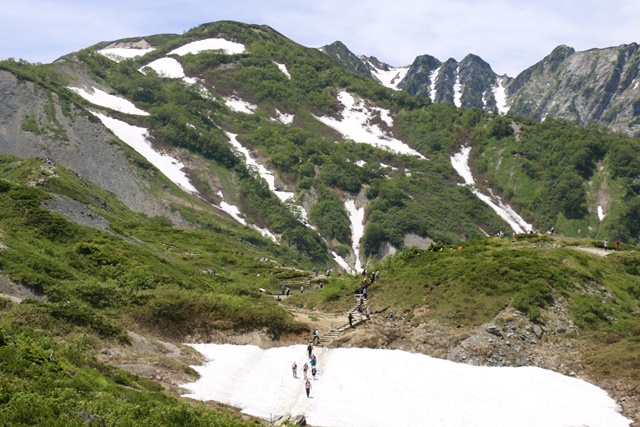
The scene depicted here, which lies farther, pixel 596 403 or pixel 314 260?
pixel 314 260

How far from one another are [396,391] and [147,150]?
159m

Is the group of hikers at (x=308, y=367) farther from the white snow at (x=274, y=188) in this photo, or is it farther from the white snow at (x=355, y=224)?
the white snow at (x=274, y=188)

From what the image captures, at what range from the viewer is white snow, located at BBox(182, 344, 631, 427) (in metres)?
31.0

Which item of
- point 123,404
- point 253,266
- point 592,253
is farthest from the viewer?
point 253,266

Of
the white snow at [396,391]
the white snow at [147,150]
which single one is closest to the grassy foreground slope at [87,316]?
the white snow at [396,391]

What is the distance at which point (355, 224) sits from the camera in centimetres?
17500

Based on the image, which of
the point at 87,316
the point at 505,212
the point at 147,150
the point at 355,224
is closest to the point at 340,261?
the point at 355,224

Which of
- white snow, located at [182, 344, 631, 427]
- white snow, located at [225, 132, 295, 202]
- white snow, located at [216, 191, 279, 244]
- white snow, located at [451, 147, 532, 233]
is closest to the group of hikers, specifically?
white snow, located at [182, 344, 631, 427]

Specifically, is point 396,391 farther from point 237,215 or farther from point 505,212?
point 505,212

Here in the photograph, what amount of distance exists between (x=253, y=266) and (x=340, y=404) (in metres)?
57.9

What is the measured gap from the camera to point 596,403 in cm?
3334

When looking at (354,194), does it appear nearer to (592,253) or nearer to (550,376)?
(592,253)

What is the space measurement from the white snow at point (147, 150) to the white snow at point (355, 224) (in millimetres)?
44371

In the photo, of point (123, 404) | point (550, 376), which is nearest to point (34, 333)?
point (123, 404)
